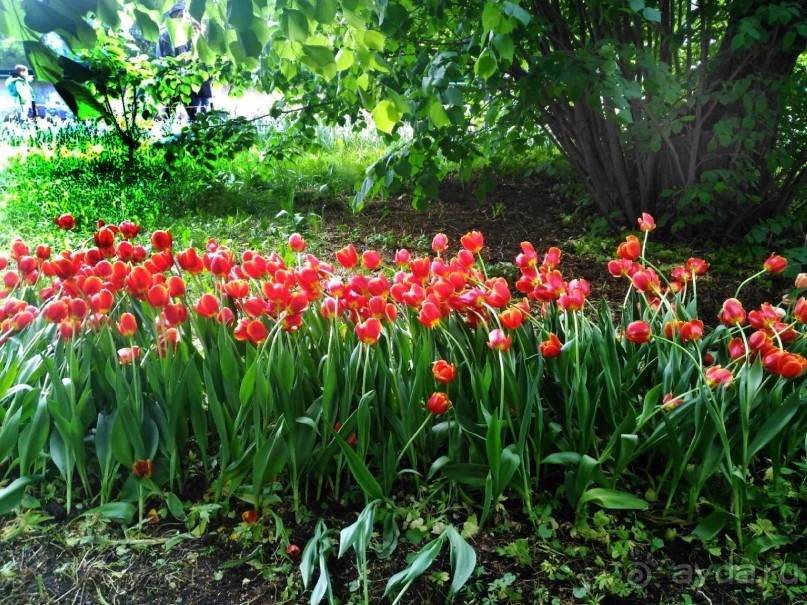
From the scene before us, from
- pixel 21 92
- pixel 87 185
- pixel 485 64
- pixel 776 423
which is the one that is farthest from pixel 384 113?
pixel 21 92

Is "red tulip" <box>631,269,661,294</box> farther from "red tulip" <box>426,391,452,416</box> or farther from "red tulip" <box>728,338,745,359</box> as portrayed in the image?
"red tulip" <box>426,391,452,416</box>

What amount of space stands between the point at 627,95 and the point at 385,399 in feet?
6.13

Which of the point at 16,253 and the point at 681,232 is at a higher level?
the point at 16,253

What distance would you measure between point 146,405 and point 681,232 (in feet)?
10.2

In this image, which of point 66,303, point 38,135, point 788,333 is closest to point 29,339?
point 66,303

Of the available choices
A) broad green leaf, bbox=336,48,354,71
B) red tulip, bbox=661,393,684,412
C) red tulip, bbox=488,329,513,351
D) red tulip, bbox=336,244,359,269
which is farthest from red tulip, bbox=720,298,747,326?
broad green leaf, bbox=336,48,354,71

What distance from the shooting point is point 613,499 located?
1.46m

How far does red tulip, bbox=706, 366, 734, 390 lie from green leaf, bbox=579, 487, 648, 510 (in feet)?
0.98

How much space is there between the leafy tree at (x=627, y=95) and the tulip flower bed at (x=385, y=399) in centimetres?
100

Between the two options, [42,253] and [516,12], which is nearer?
[516,12]

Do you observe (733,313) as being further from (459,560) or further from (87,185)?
(87,185)

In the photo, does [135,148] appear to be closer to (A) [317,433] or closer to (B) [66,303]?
(B) [66,303]

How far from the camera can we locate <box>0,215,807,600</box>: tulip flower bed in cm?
146

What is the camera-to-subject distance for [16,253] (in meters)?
1.92
